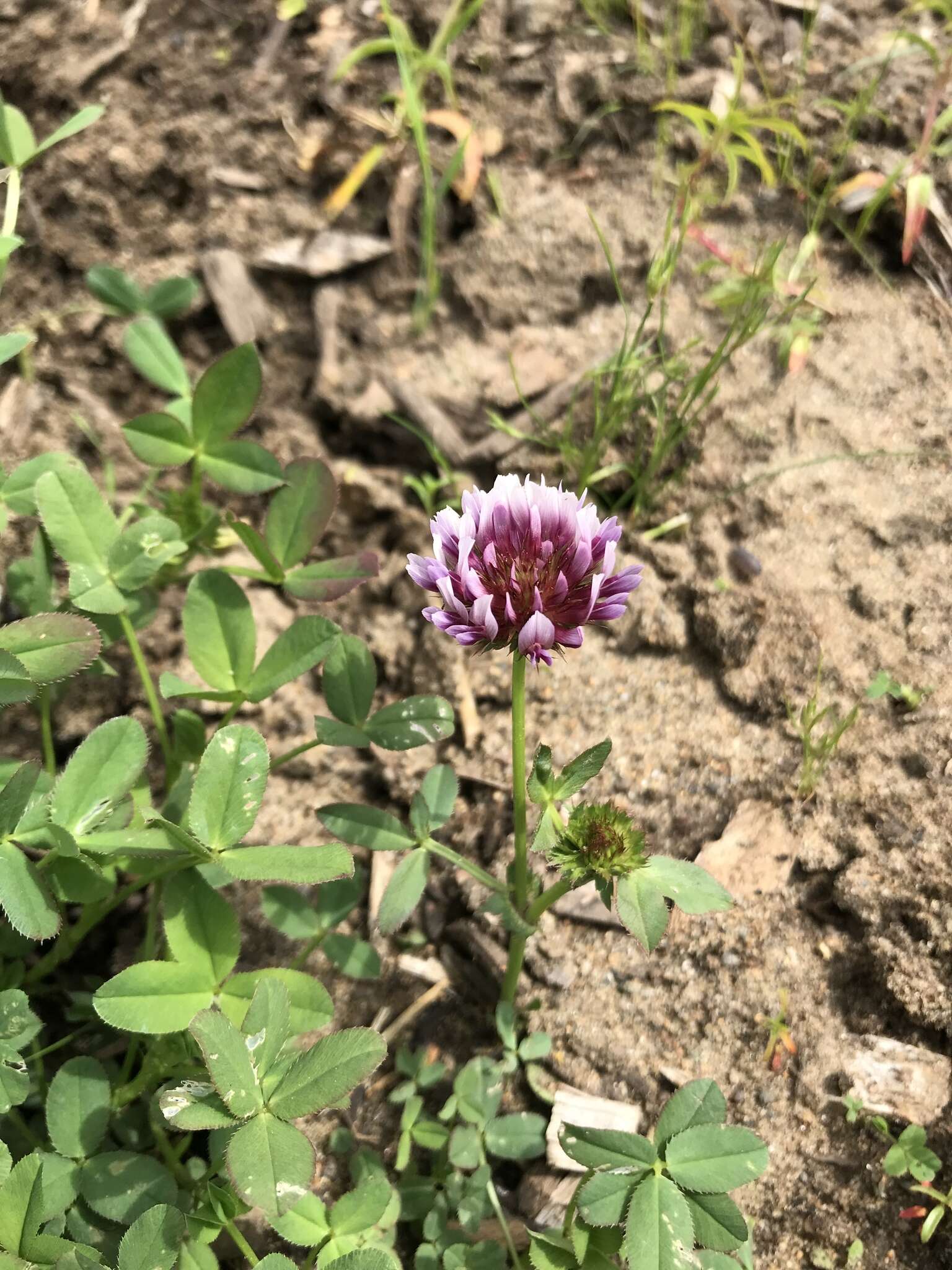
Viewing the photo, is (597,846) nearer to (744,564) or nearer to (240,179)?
(744,564)

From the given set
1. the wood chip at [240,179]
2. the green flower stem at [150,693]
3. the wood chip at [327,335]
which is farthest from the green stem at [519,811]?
the wood chip at [240,179]

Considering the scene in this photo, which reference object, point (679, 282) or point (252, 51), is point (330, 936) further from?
point (252, 51)

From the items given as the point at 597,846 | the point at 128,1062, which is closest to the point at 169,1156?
the point at 128,1062

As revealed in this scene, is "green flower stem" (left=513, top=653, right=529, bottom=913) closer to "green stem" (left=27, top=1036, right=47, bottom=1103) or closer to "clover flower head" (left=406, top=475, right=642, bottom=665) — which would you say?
"clover flower head" (left=406, top=475, right=642, bottom=665)

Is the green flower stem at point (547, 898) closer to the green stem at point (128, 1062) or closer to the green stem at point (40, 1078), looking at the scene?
the green stem at point (128, 1062)

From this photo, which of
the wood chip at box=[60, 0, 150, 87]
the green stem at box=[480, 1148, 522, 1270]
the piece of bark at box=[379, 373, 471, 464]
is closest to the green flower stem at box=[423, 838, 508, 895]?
the green stem at box=[480, 1148, 522, 1270]

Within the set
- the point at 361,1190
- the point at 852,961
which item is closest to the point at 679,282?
the point at 852,961

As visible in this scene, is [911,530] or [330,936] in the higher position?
[911,530]
